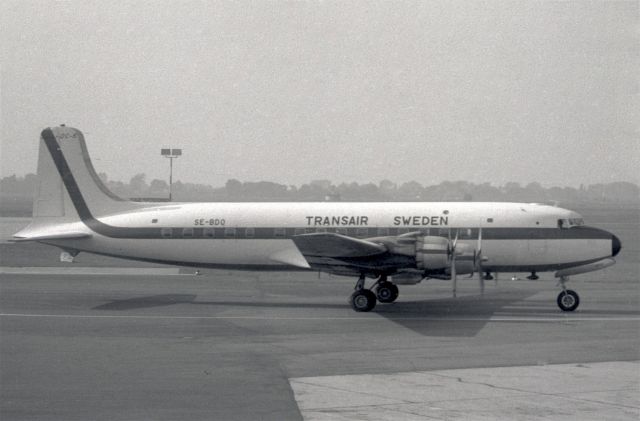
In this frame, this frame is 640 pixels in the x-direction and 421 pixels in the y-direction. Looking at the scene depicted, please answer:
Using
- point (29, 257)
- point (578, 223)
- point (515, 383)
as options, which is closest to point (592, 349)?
point (515, 383)

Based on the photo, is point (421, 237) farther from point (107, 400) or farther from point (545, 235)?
point (107, 400)

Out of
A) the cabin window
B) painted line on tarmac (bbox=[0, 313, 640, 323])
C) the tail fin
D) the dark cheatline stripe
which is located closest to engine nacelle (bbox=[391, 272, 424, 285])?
painted line on tarmac (bbox=[0, 313, 640, 323])

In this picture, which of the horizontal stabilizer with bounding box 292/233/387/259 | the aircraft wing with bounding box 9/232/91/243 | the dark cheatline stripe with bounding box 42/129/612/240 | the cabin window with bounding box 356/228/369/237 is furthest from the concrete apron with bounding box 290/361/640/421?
the aircraft wing with bounding box 9/232/91/243

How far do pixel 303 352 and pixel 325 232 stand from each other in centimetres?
836

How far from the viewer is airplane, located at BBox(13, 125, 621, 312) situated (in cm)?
2361

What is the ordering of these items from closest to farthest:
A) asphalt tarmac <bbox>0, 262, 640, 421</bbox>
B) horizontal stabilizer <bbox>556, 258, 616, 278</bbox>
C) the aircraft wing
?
asphalt tarmac <bbox>0, 262, 640, 421</bbox> → horizontal stabilizer <bbox>556, 258, 616, 278</bbox> → the aircraft wing

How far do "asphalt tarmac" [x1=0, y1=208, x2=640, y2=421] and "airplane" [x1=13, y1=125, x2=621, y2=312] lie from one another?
1.50 meters

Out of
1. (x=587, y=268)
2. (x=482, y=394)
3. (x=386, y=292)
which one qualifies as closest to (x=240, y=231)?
(x=386, y=292)

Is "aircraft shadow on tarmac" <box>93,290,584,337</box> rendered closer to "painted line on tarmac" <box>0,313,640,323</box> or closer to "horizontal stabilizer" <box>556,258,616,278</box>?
"painted line on tarmac" <box>0,313,640,323</box>

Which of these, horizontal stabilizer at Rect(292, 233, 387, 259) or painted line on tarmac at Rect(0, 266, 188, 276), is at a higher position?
horizontal stabilizer at Rect(292, 233, 387, 259)

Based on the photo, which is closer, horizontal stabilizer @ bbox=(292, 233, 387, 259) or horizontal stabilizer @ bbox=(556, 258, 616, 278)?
horizontal stabilizer @ bbox=(292, 233, 387, 259)

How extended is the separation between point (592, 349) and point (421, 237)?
704 centimetres

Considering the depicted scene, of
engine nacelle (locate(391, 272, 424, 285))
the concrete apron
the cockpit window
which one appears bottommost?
the concrete apron

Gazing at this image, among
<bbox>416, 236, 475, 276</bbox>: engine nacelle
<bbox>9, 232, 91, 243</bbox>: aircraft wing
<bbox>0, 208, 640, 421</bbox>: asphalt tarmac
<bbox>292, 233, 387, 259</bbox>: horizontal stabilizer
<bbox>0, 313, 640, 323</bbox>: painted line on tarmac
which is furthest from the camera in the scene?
<bbox>9, 232, 91, 243</bbox>: aircraft wing
